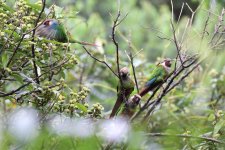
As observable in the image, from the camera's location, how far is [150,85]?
202 cm

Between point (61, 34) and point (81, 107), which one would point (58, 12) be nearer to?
point (61, 34)

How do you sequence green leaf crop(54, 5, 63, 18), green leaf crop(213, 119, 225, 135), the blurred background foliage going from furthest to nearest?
1. green leaf crop(54, 5, 63, 18)
2. green leaf crop(213, 119, 225, 135)
3. the blurred background foliage

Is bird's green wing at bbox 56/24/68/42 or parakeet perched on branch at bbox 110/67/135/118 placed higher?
bird's green wing at bbox 56/24/68/42

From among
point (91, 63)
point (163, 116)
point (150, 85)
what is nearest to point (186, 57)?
point (150, 85)

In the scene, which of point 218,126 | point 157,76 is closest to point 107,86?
point 157,76

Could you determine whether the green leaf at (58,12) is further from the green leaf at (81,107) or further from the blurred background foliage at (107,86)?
the green leaf at (81,107)

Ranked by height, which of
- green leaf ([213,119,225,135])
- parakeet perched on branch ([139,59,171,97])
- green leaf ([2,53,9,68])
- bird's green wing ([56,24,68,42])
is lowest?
green leaf ([213,119,225,135])

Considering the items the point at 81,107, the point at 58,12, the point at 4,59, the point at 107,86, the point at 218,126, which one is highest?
the point at 58,12

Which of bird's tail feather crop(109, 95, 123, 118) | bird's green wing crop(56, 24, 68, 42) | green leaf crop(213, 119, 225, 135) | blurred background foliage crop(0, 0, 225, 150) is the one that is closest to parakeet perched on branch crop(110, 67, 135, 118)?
bird's tail feather crop(109, 95, 123, 118)

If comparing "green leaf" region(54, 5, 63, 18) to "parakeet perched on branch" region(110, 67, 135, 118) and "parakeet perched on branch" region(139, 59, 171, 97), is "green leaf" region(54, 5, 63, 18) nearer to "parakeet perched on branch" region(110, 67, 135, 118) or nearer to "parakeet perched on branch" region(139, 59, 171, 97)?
"parakeet perched on branch" region(110, 67, 135, 118)

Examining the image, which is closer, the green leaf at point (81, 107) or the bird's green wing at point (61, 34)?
the green leaf at point (81, 107)

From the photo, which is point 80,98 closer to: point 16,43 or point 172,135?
point 16,43

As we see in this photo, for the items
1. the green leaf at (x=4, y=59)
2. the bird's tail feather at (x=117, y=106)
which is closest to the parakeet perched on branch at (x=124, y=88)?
the bird's tail feather at (x=117, y=106)

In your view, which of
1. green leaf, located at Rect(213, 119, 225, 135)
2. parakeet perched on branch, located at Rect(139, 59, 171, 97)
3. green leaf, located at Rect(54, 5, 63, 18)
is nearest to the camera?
green leaf, located at Rect(213, 119, 225, 135)
